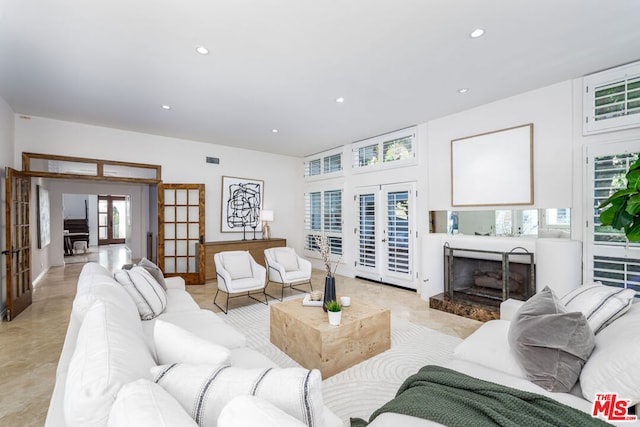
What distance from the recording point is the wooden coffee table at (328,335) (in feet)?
7.51

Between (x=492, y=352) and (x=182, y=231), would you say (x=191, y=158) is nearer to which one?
(x=182, y=231)

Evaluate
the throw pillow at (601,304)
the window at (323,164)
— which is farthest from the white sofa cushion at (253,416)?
the window at (323,164)

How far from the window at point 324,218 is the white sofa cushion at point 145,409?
5484mm

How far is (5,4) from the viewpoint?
209 centimetres

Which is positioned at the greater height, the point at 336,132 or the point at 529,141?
the point at 336,132

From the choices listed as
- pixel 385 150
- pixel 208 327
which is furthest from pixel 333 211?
pixel 208 327

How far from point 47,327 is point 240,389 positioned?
3.87 metres

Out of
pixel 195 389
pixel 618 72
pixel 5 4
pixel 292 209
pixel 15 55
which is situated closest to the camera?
pixel 195 389

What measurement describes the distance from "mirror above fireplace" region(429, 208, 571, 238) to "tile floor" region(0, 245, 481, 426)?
126 centimetres

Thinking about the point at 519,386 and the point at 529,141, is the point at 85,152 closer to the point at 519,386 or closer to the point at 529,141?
the point at 519,386

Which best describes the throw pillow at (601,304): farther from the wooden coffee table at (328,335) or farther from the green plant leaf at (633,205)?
the wooden coffee table at (328,335)

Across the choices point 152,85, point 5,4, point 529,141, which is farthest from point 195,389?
point 529,141

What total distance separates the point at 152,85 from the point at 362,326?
3.56m

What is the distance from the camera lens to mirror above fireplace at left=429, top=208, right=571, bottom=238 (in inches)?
137
